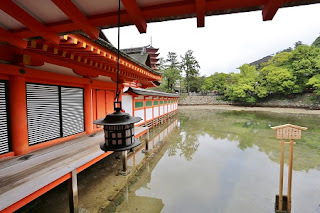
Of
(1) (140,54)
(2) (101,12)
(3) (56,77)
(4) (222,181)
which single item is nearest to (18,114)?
(3) (56,77)

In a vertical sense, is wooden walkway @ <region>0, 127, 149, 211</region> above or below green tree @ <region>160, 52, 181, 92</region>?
below

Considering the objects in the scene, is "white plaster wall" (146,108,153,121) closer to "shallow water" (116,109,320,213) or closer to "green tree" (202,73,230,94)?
"shallow water" (116,109,320,213)

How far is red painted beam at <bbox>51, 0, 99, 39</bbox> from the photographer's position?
151cm

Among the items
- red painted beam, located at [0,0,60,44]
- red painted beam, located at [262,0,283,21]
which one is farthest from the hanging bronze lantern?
red painted beam, located at [262,0,283,21]

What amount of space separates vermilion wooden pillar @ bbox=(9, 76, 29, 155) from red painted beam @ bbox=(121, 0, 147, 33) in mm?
3721

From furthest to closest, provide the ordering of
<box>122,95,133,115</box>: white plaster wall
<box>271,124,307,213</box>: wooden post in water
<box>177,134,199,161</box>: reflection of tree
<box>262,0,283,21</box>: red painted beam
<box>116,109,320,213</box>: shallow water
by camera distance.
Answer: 1. <box>122,95,133,115</box>: white plaster wall
2. <box>177,134,199,161</box>: reflection of tree
3. <box>116,109,320,213</box>: shallow water
4. <box>271,124,307,213</box>: wooden post in water
5. <box>262,0,283,21</box>: red painted beam

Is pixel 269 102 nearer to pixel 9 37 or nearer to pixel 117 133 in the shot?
pixel 117 133

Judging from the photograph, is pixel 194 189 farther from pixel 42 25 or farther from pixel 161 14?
pixel 42 25

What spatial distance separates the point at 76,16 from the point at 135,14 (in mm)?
682

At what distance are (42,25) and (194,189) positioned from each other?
5.22 metres

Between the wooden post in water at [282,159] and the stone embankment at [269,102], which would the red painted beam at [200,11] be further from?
the stone embankment at [269,102]

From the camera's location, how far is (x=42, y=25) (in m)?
1.91

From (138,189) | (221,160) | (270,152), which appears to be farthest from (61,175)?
(270,152)

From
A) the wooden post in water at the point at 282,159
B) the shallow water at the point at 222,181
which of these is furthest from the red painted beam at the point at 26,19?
the wooden post in water at the point at 282,159
